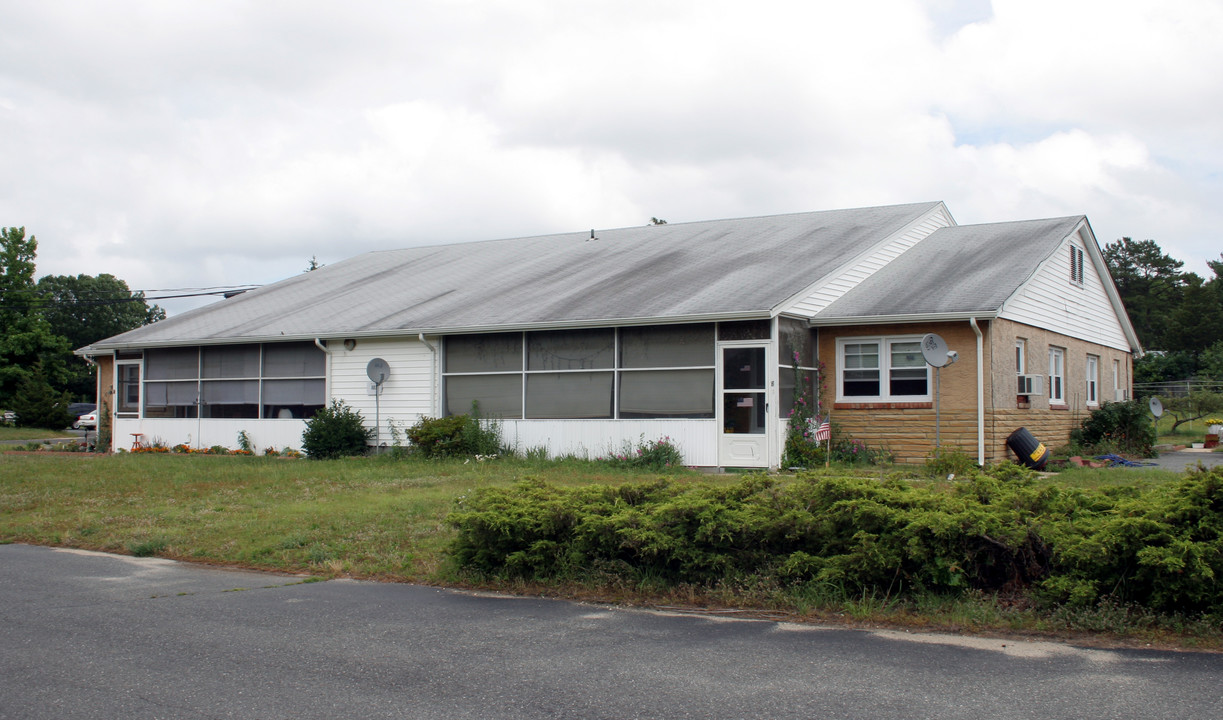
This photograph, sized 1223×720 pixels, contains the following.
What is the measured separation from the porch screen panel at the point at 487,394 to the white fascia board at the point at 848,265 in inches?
211

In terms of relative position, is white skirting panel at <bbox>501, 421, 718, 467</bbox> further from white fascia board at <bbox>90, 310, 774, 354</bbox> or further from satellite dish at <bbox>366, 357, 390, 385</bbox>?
satellite dish at <bbox>366, 357, 390, 385</bbox>

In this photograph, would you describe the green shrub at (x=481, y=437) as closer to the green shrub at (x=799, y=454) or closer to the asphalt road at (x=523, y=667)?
the green shrub at (x=799, y=454)

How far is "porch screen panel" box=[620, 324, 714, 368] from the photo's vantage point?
55.1 feet

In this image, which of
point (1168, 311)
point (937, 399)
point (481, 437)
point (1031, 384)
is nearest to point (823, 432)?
point (937, 399)

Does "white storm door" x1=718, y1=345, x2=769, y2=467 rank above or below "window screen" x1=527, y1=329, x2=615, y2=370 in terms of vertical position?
below

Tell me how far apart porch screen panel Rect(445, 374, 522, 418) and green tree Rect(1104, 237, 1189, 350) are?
54610 mm

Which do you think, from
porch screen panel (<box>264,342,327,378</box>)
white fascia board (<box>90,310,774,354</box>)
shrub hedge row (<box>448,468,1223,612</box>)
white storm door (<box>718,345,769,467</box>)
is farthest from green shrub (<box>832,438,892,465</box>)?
porch screen panel (<box>264,342,327,378</box>)

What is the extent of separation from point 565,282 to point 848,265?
5.98 metres

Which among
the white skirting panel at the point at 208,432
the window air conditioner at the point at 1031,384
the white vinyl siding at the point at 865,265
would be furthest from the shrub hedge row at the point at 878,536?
the white skirting panel at the point at 208,432

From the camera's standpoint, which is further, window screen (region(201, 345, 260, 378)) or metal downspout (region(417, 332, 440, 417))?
window screen (region(201, 345, 260, 378))

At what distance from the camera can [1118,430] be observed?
20.9 m

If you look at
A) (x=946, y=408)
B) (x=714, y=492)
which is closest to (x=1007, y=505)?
(x=714, y=492)

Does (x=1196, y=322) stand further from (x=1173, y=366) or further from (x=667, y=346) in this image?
(x=667, y=346)

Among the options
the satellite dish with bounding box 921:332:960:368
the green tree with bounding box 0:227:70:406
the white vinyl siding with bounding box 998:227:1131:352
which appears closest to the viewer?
the satellite dish with bounding box 921:332:960:368
